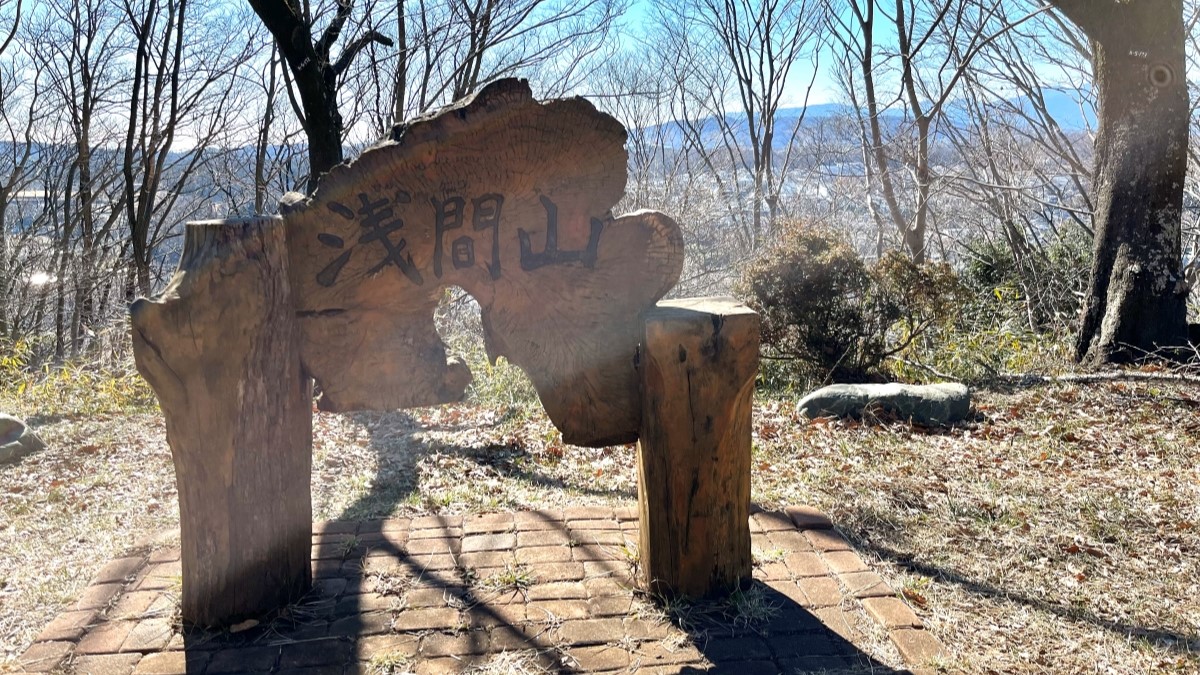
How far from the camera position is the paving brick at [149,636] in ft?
7.99

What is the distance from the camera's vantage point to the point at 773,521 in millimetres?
3426

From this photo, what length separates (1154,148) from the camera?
19.1 ft

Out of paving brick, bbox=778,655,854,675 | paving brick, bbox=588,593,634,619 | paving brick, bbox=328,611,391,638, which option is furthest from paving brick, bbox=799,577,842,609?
paving brick, bbox=328,611,391,638

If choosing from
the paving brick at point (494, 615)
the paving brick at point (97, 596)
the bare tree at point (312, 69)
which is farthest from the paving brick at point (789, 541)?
the bare tree at point (312, 69)

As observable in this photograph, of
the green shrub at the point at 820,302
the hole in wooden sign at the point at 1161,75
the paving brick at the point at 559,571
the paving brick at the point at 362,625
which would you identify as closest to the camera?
the paving brick at the point at 362,625

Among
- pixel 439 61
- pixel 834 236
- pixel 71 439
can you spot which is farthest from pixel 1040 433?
pixel 439 61

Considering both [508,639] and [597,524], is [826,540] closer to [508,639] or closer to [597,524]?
[597,524]

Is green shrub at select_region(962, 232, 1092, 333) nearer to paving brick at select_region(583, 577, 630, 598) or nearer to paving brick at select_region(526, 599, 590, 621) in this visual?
paving brick at select_region(583, 577, 630, 598)

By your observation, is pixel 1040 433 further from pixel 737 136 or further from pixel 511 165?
pixel 737 136

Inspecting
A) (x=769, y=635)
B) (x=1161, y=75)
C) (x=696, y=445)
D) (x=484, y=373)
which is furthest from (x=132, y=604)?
(x=1161, y=75)

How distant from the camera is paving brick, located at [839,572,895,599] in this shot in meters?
2.75

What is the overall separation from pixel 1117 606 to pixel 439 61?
7.85m

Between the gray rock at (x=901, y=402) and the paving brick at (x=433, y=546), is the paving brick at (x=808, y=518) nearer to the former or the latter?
the paving brick at (x=433, y=546)

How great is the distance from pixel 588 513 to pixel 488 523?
0.44m
